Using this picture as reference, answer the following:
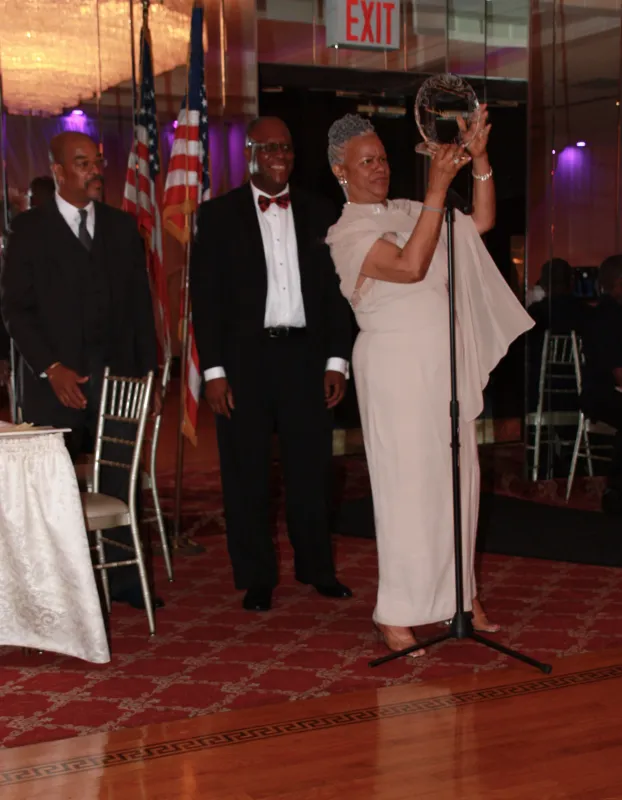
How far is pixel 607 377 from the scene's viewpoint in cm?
664

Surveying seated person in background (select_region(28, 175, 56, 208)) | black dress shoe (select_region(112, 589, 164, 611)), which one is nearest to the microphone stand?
black dress shoe (select_region(112, 589, 164, 611))

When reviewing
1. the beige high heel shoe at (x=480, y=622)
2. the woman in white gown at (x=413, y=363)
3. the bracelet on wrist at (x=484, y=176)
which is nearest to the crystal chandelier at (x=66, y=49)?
the woman in white gown at (x=413, y=363)

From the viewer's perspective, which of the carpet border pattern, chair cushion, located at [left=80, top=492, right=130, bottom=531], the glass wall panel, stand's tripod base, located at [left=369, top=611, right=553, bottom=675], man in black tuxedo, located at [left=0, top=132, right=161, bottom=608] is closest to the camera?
the carpet border pattern

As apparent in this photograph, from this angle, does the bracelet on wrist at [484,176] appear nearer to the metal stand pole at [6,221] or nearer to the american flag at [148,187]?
the american flag at [148,187]

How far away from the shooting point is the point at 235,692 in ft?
11.9

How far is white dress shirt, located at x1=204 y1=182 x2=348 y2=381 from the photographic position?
4.62 metres

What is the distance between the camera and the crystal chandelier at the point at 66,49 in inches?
251

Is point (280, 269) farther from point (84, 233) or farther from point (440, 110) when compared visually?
point (440, 110)

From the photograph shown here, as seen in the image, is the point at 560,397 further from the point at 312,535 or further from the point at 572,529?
the point at 312,535

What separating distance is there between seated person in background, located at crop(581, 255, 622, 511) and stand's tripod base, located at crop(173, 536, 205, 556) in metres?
2.40

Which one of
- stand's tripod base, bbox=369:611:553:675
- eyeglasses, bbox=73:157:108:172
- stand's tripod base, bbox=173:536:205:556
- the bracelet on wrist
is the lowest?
stand's tripod base, bbox=173:536:205:556

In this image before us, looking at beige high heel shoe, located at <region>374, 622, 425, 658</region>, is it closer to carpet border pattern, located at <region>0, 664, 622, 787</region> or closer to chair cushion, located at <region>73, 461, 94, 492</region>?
carpet border pattern, located at <region>0, 664, 622, 787</region>

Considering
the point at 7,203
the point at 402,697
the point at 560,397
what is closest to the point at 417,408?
the point at 402,697

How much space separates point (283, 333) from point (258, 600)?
104 centimetres
